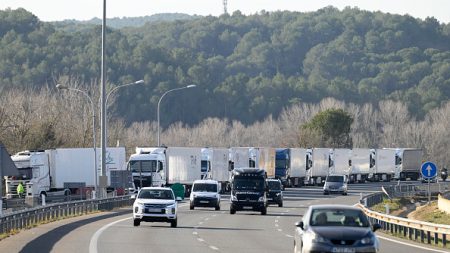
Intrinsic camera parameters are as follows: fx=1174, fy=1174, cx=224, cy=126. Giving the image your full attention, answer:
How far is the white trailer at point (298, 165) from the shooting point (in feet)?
333

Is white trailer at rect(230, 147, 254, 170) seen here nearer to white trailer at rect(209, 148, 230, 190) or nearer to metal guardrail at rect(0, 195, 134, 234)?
white trailer at rect(209, 148, 230, 190)

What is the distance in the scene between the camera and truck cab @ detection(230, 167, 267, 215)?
53.8 meters

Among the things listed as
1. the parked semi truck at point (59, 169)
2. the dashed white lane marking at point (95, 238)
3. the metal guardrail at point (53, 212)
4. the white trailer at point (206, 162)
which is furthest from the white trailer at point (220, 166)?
the dashed white lane marking at point (95, 238)

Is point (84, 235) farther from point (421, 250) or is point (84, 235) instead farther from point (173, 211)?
point (421, 250)

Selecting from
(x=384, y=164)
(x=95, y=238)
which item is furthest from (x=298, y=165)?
(x=95, y=238)

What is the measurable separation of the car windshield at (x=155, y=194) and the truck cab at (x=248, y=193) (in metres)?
11.2

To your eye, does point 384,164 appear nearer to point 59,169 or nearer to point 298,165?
point 298,165

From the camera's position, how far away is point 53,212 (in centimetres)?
4884

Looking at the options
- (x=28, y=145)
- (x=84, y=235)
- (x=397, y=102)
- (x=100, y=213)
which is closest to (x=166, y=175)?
(x=28, y=145)

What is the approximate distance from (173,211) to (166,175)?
34901 mm

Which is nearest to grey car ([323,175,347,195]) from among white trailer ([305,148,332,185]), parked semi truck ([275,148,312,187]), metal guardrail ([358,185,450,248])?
parked semi truck ([275,148,312,187])

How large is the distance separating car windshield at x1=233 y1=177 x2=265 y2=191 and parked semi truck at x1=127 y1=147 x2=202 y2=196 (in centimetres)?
2080

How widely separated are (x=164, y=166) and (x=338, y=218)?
51.4 meters

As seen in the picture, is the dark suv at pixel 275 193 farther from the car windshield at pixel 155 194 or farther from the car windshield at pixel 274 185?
the car windshield at pixel 155 194
